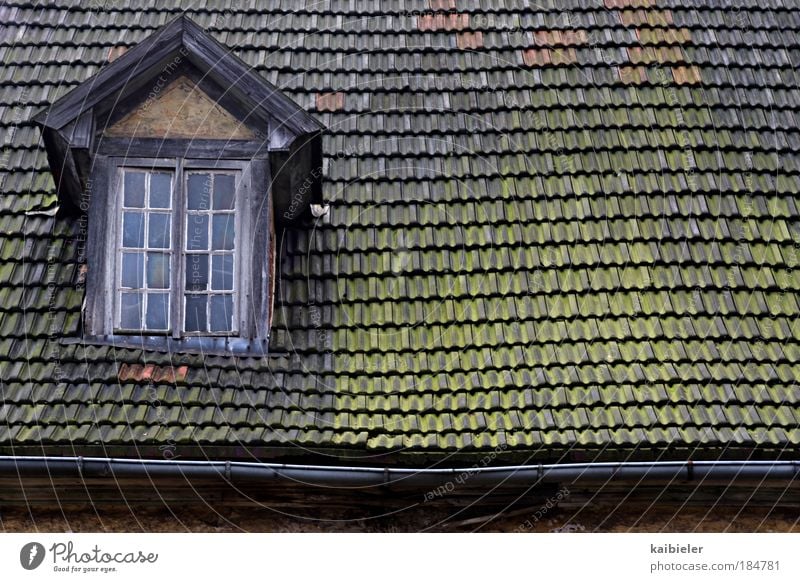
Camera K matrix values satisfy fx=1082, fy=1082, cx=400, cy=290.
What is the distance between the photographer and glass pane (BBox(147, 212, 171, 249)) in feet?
23.7

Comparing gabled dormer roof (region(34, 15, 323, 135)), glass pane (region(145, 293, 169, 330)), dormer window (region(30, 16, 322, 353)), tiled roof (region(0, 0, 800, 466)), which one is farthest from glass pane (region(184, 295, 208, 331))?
gabled dormer roof (region(34, 15, 323, 135))

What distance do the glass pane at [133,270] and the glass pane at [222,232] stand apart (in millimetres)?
495

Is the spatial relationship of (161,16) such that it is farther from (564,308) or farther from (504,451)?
(504,451)

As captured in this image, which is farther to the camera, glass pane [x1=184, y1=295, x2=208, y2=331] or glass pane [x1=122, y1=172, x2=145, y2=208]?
glass pane [x1=122, y1=172, x2=145, y2=208]

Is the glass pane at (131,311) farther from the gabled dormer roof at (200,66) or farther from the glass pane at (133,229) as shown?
the gabled dormer roof at (200,66)

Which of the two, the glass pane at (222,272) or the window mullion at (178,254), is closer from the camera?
the window mullion at (178,254)

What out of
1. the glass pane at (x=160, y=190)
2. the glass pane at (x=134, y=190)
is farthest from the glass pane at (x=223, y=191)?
the glass pane at (x=134, y=190)

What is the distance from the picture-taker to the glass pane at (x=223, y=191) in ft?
24.1

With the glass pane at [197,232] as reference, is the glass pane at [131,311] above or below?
below

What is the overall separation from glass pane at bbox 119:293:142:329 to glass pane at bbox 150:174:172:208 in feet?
2.09

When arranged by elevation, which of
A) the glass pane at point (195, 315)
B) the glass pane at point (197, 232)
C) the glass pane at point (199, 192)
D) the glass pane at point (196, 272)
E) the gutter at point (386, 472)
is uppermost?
the glass pane at point (199, 192)

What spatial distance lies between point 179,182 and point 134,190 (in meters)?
0.33

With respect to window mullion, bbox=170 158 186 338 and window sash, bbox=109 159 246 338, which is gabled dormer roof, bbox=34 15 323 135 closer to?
window sash, bbox=109 159 246 338

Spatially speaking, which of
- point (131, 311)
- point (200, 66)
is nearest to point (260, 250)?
point (131, 311)
